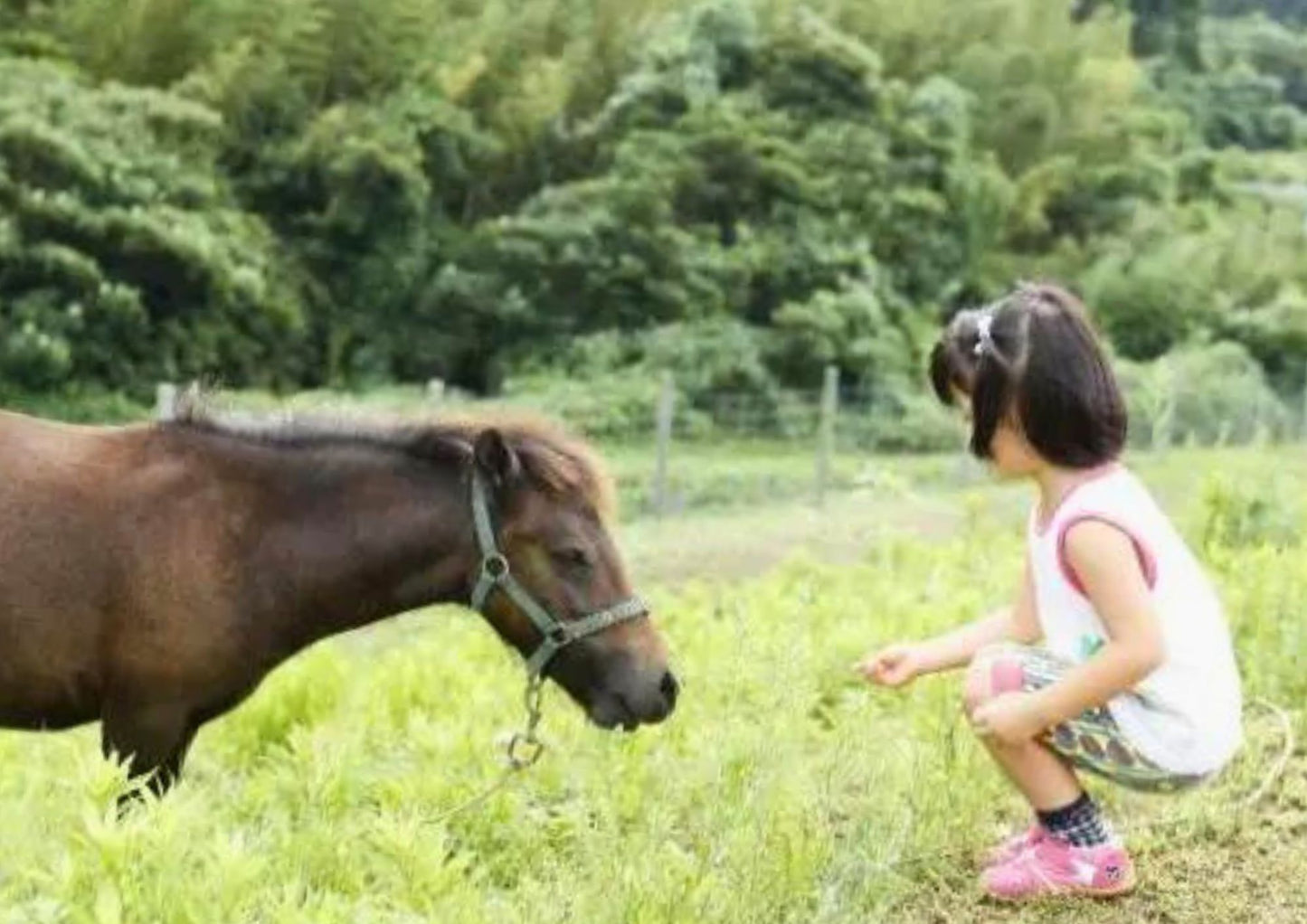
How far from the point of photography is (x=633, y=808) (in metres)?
4.11

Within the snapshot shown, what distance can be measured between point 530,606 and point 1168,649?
4.34ft

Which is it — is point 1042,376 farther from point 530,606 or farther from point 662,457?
point 662,457

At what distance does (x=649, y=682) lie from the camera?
12.9ft

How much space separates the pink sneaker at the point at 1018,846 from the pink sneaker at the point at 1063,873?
18mm

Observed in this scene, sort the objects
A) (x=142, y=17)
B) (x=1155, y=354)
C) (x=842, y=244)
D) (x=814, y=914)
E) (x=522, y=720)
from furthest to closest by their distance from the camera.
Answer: (x=1155, y=354)
(x=842, y=244)
(x=142, y=17)
(x=522, y=720)
(x=814, y=914)

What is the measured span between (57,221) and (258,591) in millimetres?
15940

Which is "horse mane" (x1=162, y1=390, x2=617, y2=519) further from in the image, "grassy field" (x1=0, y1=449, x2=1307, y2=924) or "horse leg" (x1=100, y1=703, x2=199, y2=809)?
"horse leg" (x1=100, y1=703, x2=199, y2=809)

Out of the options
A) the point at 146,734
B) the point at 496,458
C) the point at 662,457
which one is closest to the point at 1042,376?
the point at 496,458

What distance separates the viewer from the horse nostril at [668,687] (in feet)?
12.9

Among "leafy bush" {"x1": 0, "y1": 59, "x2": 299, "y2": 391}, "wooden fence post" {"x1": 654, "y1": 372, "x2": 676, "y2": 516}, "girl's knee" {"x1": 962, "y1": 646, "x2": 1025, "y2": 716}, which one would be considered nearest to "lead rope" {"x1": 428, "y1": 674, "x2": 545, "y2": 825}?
"girl's knee" {"x1": 962, "y1": 646, "x2": 1025, "y2": 716}

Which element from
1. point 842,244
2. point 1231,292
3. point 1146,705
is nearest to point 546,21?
point 842,244

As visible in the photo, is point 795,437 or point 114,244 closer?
point 114,244

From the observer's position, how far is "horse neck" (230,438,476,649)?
3.99m

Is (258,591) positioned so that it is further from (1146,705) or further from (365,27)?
(365,27)
